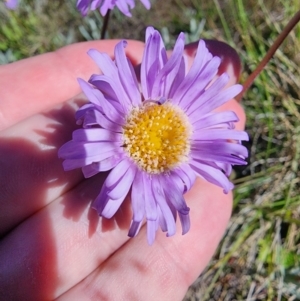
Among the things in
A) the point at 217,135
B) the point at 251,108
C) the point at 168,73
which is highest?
the point at 168,73

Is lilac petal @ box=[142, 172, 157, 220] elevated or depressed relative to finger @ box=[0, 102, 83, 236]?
depressed

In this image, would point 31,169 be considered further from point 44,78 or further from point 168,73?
point 168,73

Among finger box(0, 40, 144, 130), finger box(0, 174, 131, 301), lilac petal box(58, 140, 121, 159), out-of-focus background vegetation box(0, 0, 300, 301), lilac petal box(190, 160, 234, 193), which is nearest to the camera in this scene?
lilac petal box(58, 140, 121, 159)

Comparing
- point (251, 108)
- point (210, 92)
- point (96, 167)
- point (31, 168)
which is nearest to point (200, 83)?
point (210, 92)

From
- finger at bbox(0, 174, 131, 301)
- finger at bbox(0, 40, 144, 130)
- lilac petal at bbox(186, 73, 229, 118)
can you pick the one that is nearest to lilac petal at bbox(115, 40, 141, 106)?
lilac petal at bbox(186, 73, 229, 118)

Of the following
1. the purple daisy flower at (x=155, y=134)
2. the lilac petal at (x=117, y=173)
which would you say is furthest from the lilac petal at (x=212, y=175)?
the lilac petal at (x=117, y=173)

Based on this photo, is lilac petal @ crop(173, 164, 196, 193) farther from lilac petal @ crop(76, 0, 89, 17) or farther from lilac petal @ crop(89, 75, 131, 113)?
lilac petal @ crop(76, 0, 89, 17)

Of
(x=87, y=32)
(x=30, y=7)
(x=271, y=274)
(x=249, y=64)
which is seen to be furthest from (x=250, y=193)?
(x=30, y=7)
